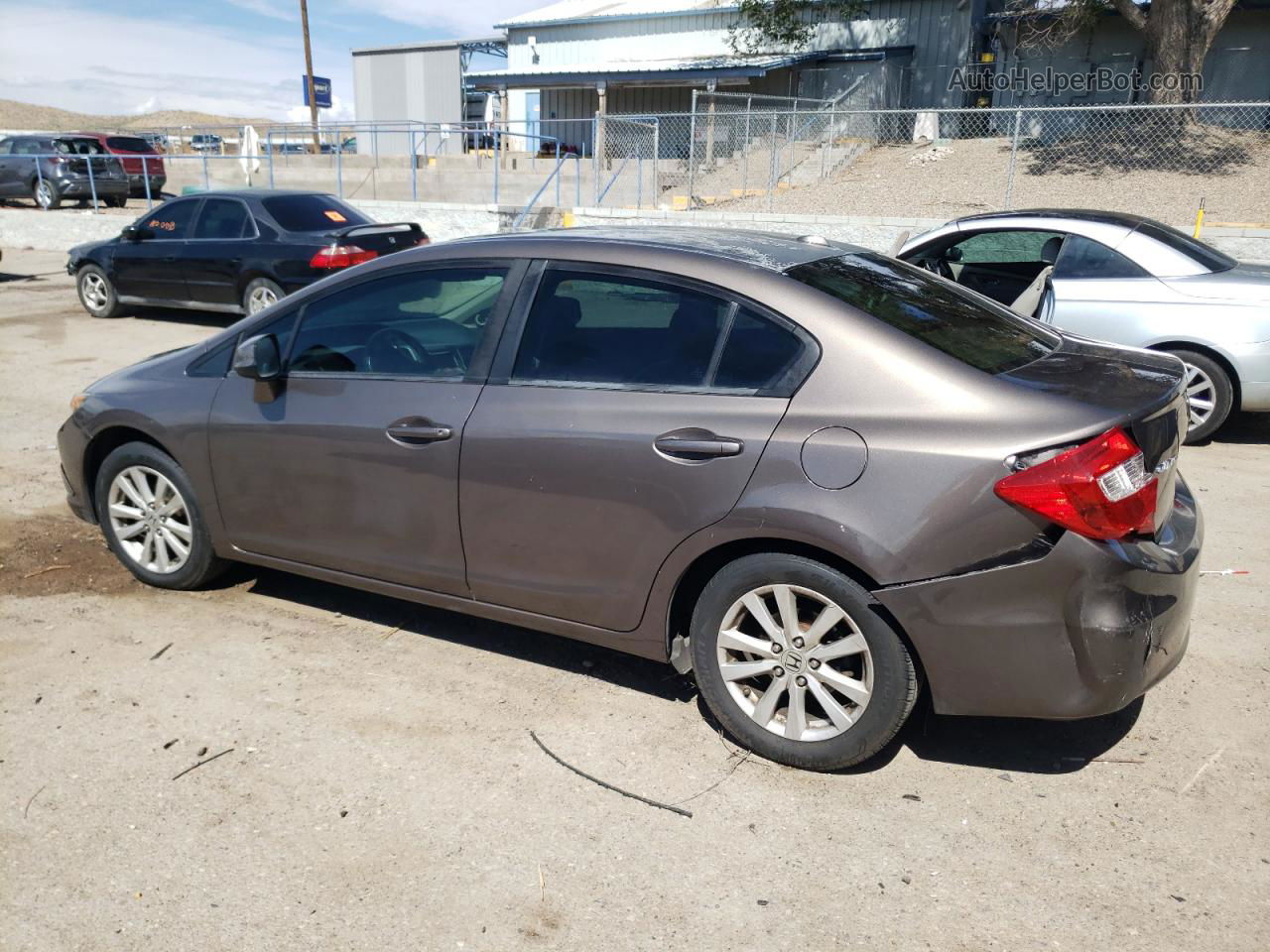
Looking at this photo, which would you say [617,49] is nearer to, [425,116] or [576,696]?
[425,116]

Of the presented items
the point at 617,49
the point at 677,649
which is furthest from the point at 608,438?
the point at 617,49

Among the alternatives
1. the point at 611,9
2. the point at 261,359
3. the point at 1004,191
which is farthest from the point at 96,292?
the point at 611,9

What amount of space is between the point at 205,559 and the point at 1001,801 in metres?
3.39

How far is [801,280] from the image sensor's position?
342cm

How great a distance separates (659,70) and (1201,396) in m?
26.6

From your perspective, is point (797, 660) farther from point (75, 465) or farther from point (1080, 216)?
point (1080, 216)

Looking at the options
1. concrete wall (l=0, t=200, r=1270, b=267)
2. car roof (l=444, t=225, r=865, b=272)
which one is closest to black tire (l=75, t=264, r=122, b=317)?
concrete wall (l=0, t=200, r=1270, b=267)

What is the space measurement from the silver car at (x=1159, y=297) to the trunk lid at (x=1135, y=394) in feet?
11.9

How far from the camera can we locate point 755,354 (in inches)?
131

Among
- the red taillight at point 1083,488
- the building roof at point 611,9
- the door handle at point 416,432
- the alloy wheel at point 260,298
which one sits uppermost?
the building roof at point 611,9

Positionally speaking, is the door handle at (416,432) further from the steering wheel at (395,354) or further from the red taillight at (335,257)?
the red taillight at (335,257)

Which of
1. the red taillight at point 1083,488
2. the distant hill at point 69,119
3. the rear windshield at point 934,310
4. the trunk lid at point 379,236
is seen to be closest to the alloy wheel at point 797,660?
the red taillight at point 1083,488

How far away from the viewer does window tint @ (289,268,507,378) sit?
3926 millimetres

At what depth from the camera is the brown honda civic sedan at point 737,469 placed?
2.96 m
